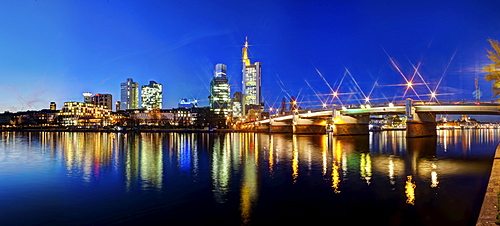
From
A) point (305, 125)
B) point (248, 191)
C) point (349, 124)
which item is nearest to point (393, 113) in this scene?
point (349, 124)

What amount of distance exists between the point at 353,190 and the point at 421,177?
25.0ft

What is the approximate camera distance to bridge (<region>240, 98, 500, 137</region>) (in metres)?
60.4

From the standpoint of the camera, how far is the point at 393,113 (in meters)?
76.6

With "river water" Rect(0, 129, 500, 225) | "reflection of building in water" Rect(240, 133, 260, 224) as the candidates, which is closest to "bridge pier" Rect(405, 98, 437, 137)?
"river water" Rect(0, 129, 500, 225)

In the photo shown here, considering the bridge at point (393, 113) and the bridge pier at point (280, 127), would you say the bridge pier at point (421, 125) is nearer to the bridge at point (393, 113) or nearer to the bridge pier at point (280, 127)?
the bridge at point (393, 113)

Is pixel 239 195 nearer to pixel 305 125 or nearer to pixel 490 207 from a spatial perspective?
pixel 490 207

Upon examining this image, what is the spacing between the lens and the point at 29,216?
13.8 metres

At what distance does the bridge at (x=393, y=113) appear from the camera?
198 ft

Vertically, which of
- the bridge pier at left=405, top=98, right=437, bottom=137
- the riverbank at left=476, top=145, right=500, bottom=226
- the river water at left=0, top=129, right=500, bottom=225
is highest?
Result: the bridge pier at left=405, top=98, right=437, bottom=137

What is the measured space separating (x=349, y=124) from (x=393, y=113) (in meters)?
12.8

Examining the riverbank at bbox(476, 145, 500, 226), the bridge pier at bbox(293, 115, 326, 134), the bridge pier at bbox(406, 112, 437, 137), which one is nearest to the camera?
the riverbank at bbox(476, 145, 500, 226)

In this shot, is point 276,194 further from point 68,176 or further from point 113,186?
point 68,176

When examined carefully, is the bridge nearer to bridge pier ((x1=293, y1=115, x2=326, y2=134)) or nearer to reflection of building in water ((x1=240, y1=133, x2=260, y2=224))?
bridge pier ((x1=293, y1=115, x2=326, y2=134))

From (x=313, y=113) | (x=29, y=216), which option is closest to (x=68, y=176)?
(x=29, y=216)
